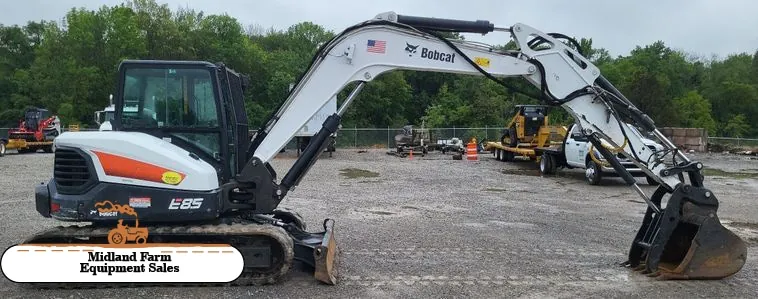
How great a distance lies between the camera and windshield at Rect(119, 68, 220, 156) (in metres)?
6.65

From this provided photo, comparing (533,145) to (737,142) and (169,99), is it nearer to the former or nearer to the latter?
(169,99)

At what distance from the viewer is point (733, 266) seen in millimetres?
6719

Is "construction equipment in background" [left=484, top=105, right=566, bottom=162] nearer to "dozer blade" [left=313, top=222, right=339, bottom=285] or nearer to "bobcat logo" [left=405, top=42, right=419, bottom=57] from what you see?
"bobcat logo" [left=405, top=42, right=419, bottom=57]

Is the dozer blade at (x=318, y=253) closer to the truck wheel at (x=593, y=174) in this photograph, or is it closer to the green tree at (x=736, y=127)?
the truck wheel at (x=593, y=174)

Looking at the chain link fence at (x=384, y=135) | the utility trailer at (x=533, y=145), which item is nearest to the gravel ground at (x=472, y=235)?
the utility trailer at (x=533, y=145)

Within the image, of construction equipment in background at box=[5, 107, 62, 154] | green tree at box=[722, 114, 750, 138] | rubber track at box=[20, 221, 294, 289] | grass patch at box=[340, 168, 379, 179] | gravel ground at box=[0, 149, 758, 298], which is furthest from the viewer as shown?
green tree at box=[722, 114, 750, 138]

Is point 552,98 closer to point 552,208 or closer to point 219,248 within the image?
point 219,248

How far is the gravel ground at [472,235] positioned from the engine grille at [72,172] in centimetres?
112

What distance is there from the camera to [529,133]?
2603cm

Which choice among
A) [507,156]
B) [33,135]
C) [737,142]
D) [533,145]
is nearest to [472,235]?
[533,145]

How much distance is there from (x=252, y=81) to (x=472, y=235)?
49694mm

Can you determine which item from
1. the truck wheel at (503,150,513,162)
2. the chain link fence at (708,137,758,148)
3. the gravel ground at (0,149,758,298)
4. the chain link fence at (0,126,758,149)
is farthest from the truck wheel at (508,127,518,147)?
the chain link fence at (708,137,758,148)

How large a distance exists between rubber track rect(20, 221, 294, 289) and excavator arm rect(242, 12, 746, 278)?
501mm

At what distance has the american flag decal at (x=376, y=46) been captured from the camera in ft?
23.0
